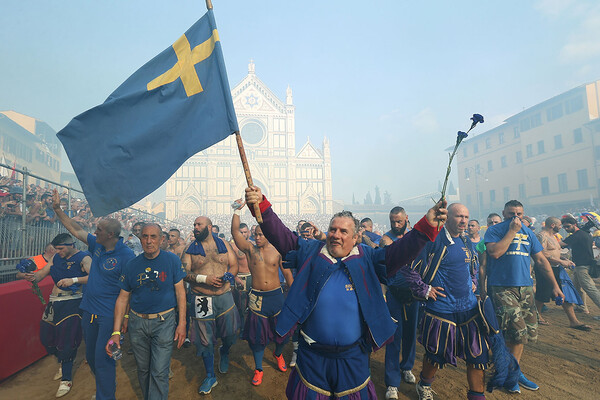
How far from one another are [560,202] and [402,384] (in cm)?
4262

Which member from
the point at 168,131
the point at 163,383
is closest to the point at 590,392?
the point at 163,383

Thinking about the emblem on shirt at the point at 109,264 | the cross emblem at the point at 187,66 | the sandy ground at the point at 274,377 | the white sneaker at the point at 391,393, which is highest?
the cross emblem at the point at 187,66

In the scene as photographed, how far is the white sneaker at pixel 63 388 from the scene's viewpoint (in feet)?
15.4

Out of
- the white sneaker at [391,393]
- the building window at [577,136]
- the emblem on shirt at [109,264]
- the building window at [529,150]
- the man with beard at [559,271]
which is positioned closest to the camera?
the white sneaker at [391,393]

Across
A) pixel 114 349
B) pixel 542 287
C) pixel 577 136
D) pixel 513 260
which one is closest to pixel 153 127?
pixel 114 349

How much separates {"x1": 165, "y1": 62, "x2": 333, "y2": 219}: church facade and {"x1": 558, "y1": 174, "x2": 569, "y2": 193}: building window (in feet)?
107

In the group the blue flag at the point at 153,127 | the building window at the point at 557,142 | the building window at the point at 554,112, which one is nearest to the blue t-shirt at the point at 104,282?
the blue flag at the point at 153,127

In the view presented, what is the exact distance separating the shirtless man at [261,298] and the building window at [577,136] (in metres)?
43.7

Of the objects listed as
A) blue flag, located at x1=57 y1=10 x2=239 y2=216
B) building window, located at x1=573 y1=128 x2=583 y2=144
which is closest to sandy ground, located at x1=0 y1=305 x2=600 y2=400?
blue flag, located at x1=57 y1=10 x2=239 y2=216

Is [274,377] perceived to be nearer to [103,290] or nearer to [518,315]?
[103,290]

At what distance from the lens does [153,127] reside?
3.37 metres

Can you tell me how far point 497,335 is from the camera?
12.2 ft

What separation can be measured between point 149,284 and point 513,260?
16.8ft

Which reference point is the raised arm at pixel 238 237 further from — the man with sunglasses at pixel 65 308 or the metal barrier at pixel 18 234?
the metal barrier at pixel 18 234
